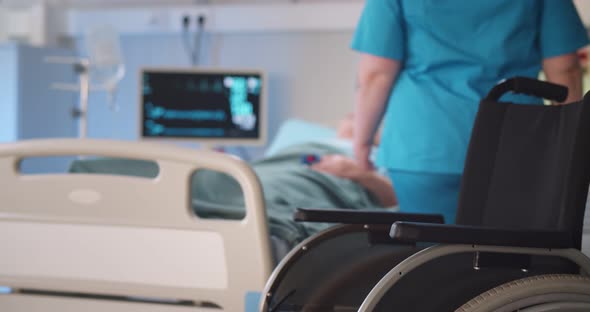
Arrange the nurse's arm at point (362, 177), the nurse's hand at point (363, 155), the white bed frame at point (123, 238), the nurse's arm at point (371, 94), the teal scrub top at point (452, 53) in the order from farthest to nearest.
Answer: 1. the nurse's arm at point (362, 177)
2. the nurse's hand at point (363, 155)
3. the nurse's arm at point (371, 94)
4. the teal scrub top at point (452, 53)
5. the white bed frame at point (123, 238)

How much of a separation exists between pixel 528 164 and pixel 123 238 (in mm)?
855

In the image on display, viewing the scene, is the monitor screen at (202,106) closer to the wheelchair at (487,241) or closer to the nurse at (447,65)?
the nurse at (447,65)

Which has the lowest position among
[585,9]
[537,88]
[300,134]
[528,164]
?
[300,134]

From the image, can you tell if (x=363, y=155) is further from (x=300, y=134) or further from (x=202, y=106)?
(x=202, y=106)

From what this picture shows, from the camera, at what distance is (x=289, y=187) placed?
2705 mm

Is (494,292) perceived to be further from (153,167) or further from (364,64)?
(153,167)

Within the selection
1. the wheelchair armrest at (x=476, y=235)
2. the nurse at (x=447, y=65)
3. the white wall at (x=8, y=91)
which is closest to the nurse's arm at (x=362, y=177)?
the nurse at (x=447, y=65)

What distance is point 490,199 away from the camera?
173 centimetres

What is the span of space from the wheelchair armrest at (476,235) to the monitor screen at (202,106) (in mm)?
3623

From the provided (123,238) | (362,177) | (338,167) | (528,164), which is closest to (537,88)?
(528,164)

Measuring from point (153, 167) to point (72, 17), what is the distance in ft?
9.46

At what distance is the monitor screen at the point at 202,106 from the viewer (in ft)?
15.8

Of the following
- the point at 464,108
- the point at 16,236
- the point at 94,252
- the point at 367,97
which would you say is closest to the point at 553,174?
the point at 464,108

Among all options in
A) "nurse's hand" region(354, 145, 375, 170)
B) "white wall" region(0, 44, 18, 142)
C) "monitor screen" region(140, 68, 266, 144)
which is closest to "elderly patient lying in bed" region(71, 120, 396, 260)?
"nurse's hand" region(354, 145, 375, 170)
